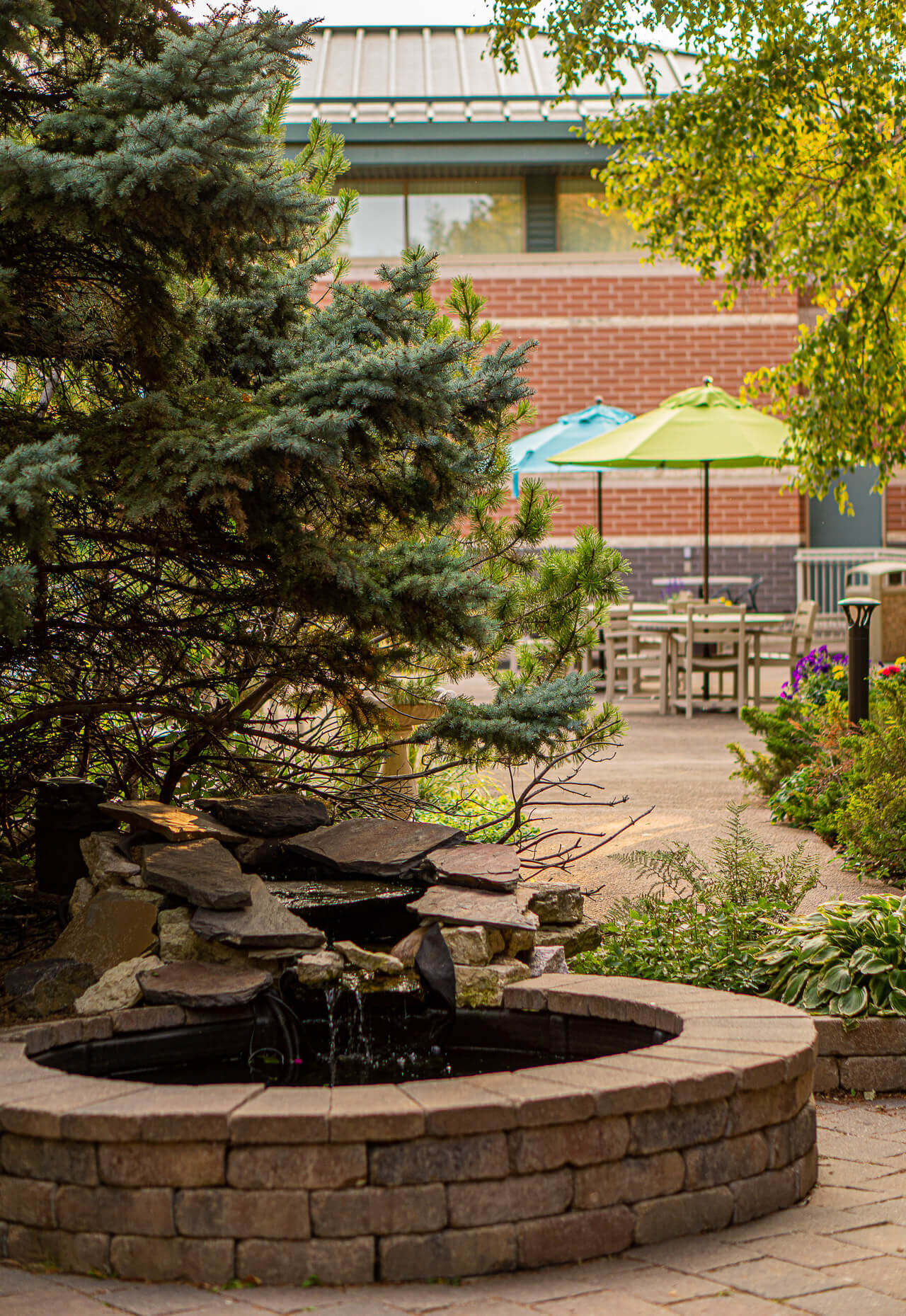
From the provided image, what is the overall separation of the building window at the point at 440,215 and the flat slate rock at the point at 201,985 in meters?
17.0

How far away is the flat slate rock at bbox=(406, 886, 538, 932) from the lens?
4262 millimetres

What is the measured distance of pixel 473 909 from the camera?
14.2 ft

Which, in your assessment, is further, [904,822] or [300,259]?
[904,822]

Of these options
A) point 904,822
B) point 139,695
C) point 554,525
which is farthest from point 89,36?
point 554,525

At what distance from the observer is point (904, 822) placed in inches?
243

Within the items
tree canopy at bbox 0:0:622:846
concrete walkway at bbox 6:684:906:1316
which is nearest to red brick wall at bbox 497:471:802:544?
tree canopy at bbox 0:0:622:846

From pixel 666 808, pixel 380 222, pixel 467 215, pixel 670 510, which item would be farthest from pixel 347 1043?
pixel 467 215

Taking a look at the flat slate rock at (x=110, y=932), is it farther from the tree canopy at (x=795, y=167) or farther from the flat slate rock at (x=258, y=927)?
the tree canopy at (x=795, y=167)

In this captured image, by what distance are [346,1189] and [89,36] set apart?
11.6ft

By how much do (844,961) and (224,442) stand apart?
2.55 metres

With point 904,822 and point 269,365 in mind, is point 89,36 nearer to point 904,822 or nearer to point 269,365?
point 269,365

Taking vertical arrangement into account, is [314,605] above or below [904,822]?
above

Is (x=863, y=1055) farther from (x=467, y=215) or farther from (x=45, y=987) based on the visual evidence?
(x=467, y=215)

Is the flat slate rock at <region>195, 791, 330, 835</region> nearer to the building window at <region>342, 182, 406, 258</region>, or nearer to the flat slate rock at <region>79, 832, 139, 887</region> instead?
the flat slate rock at <region>79, 832, 139, 887</region>
